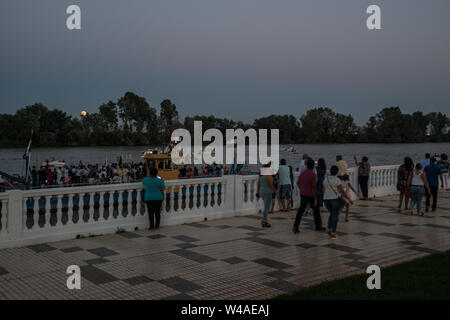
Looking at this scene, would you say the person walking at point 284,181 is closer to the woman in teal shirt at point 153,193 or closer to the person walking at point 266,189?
the person walking at point 266,189

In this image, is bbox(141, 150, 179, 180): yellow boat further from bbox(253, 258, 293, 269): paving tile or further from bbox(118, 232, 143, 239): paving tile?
bbox(253, 258, 293, 269): paving tile

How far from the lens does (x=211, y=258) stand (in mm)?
7258

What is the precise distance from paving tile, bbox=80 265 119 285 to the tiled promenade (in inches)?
0.5

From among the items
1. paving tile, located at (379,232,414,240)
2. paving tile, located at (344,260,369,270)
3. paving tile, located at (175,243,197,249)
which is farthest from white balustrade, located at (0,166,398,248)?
paving tile, located at (344,260,369,270)

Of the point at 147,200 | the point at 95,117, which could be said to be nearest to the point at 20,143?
the point at 95,117

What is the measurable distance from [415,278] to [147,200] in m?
5.67

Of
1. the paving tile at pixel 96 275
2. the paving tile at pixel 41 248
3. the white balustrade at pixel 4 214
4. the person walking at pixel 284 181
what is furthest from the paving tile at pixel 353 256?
the white balustrade at pixel 4 214

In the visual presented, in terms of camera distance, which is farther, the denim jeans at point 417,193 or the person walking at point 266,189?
the denim jeans at point 417,193

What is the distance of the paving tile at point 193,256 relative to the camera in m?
7.13

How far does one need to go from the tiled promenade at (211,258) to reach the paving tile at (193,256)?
0.06ft

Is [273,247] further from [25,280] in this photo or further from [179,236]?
[25,280]

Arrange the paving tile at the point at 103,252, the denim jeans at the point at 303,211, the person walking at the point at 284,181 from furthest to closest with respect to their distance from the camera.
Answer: the person walking at the point at 284,181 → the denim jeans at the point at 303,211 → the paving tile at the point at 103,252

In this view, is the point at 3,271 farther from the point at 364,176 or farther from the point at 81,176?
the point at 81,176

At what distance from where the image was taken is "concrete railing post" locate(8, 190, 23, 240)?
7824 millimetres
